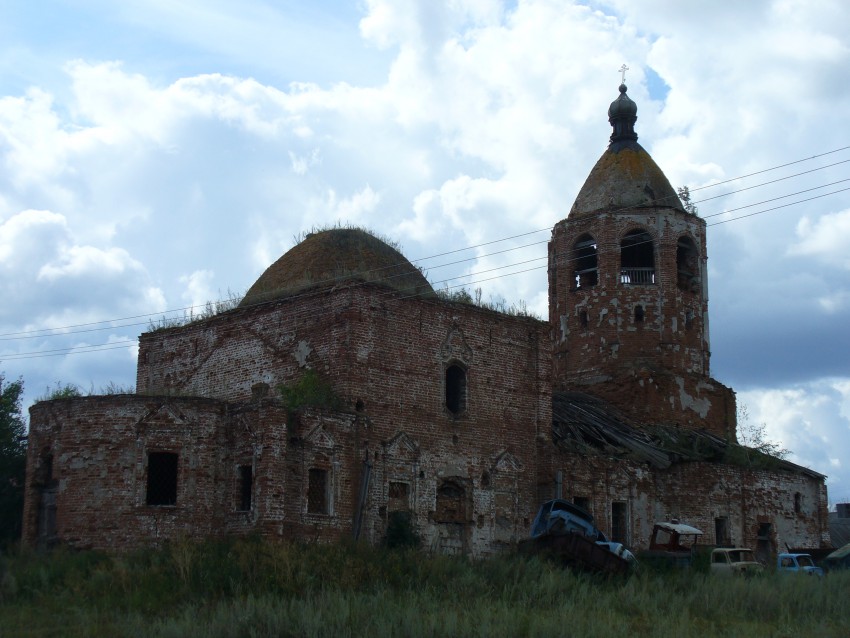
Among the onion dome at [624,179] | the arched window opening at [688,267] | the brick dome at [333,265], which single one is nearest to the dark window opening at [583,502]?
the brick dome at [333,265]

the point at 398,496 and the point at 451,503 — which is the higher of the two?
the point at 398,496

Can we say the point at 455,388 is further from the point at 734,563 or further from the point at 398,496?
the point at 734,563

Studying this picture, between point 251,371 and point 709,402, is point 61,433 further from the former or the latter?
point 709,402

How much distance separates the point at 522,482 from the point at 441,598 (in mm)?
8010

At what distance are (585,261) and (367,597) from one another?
19.2 m

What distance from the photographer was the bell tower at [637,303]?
33406mm

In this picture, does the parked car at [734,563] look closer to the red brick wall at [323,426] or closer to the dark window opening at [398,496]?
the red brick wall at [323,426]

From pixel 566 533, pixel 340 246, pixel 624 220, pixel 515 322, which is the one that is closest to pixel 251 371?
pixel 340 246

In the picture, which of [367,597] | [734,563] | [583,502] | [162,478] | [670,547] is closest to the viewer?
[367,597]

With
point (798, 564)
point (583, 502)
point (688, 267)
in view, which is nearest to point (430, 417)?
point (583, 502)

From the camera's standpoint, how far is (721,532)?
30562 mm

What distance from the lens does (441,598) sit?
732 inches

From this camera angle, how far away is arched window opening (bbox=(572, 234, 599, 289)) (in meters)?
34.8

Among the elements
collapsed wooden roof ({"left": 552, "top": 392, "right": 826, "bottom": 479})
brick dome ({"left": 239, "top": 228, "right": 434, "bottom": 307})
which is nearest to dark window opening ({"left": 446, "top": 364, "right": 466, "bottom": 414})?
brick dome ({"left": 239, "top": 228, "right": 434, "bottom": 307})
